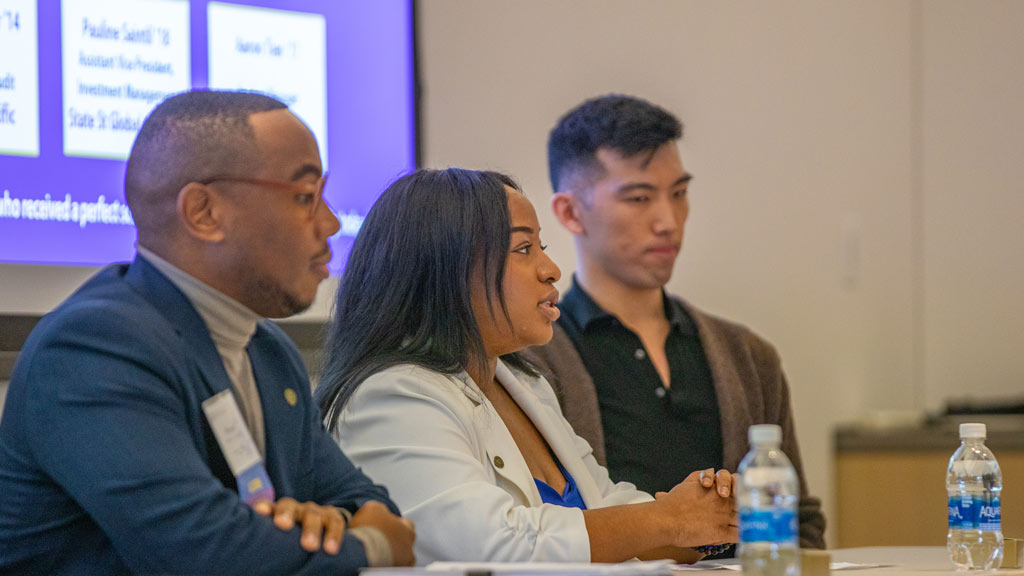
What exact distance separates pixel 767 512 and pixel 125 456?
0.75 metres

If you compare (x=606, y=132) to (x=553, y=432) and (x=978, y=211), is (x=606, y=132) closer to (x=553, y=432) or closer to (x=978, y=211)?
(x=553, y=432)

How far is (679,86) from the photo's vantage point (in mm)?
4277

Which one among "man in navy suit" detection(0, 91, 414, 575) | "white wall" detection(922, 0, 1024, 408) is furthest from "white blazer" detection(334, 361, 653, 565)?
"white wall" detection(922, 0, 1024, 408)

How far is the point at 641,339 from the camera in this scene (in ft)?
9.94

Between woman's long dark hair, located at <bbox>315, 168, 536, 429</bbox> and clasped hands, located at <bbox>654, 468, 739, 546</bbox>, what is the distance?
1.41ft

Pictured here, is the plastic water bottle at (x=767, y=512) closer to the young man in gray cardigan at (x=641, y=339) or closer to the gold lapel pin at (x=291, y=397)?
the gold lapel pin at (x=291, y=397)

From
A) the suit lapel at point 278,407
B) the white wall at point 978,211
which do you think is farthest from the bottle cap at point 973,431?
the white wall at point 978,211

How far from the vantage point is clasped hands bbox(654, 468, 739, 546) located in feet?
6.45

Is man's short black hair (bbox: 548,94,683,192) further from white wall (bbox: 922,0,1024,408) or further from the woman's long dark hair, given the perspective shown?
white wall (bbox: 922,0,1024,408)

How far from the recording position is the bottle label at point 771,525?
1.41 meters

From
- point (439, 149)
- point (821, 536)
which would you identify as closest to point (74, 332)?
point (821, 536)

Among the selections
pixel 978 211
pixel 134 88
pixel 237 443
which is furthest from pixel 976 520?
pixel 978 211

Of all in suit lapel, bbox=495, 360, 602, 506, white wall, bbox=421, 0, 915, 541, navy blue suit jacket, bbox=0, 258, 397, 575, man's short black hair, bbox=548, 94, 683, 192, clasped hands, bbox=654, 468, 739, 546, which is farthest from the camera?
white wall, bbox=421, 0, 915, 541

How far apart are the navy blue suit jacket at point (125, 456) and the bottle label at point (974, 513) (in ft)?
3.61
